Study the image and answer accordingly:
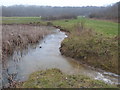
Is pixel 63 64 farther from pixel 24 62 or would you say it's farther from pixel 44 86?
pixel 44 86

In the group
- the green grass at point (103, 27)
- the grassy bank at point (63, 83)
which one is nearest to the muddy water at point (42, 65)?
the grassy bank at point (63, 83)

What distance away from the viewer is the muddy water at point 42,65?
1016 centimetres

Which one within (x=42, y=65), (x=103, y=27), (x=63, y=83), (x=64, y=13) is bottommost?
(x=42, y=65)

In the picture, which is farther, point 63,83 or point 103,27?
point 103,27

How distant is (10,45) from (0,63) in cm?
363

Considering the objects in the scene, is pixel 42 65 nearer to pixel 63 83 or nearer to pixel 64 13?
pixel 63 83

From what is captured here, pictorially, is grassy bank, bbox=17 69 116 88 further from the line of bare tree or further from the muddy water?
the line of bare tree

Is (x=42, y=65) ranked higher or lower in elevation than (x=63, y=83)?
lower

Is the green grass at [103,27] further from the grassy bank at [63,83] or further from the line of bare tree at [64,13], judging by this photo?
the grassy bank at [63,83]

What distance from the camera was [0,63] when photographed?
1100cm

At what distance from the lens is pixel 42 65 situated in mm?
12094

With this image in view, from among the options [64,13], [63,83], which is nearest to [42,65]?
[63,83]

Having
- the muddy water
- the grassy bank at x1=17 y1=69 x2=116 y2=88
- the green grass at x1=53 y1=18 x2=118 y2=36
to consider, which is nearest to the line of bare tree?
the green grass at x1=53 y1=18 x2=118 y2=36

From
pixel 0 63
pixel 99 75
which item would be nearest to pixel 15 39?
pixel 0 63
